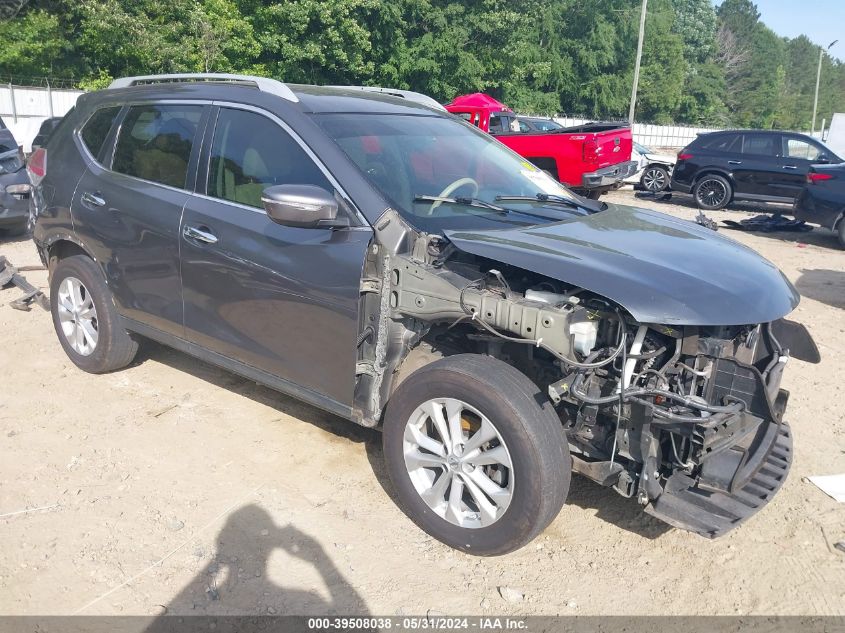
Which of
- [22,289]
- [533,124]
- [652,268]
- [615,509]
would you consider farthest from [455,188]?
[533,124]

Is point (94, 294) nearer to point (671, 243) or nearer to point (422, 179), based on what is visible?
point (422, 179)

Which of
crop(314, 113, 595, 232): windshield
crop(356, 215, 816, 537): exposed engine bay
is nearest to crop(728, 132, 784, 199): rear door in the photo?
crop(314, 113, 595, 232): windshield

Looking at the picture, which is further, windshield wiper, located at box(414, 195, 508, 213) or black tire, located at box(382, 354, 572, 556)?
windshield wiper, located at box(414, 195, 508, 213)

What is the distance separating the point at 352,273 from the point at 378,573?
133cm

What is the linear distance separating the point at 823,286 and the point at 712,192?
6.99 metres

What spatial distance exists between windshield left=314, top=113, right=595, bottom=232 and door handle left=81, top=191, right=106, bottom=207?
5.76ft

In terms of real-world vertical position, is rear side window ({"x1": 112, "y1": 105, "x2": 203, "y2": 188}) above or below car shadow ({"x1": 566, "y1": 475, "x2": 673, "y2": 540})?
above

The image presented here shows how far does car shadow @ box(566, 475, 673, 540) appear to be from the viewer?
11.5 feet

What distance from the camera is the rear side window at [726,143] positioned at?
14680 mm

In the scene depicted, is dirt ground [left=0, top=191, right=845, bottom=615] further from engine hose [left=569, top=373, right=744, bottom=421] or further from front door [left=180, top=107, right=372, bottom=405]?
engine hose [left=569, top=373, right=744, bottom=421]

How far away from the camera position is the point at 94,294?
4.79m

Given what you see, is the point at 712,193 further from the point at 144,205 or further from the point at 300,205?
the point at 300,205

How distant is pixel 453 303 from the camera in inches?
125

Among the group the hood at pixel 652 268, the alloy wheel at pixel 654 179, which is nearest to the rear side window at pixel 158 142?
the hood at pixel 652 268
